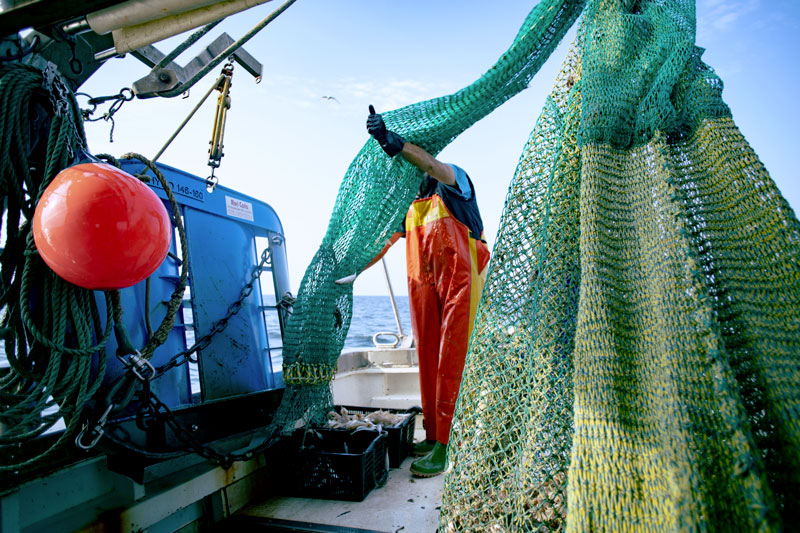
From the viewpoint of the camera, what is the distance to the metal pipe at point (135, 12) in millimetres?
1563

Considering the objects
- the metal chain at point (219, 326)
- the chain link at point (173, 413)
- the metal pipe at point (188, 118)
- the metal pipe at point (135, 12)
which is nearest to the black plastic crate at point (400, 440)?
the chain link at point (173, 413)

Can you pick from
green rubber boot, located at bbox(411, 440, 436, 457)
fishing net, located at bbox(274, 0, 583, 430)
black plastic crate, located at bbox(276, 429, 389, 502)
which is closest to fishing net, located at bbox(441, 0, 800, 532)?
fishing net, located at bbox(274, 0, 583, 430)

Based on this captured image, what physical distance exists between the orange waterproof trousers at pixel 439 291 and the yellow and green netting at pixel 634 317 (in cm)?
141

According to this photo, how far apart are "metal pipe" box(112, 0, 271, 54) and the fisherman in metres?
1.48

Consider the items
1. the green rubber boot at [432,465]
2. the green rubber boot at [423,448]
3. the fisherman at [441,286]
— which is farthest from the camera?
the green rubber boot at [423,448]

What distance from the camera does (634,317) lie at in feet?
3.42

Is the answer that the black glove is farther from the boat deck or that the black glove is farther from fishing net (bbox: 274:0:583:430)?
the boat deck

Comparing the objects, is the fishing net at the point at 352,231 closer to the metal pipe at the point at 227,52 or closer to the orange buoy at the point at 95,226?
the metal pipe at the point at 227,52

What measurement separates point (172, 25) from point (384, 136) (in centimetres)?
95

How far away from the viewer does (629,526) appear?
2.74 ft

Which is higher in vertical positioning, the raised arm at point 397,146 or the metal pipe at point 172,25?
the metal pipe at point 172,25

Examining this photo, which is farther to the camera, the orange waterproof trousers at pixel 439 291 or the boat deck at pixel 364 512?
the orange waterproof trousers at pixel 439 291

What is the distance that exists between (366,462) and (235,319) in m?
1.21

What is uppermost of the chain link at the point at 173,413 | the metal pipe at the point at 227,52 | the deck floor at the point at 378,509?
the metal pipe at the point at 227,52
